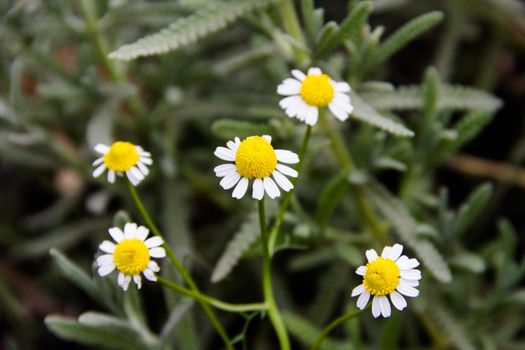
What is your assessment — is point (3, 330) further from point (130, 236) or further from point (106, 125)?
point (130, 236)

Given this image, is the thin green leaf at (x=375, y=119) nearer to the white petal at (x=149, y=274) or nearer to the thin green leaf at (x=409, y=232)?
the thin green leaf at (x=409, y=232)

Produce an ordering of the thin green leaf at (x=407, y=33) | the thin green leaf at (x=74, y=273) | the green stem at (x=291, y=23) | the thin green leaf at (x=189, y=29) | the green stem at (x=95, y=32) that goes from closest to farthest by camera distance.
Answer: the thin green leaf at (x=74, y=273) → the thin green leaf at (x=189, y=29) → the thin green leaf at (x=407, y=33) → the green stem at (x=291, y=23) → the green stem at (x=95, y=32)

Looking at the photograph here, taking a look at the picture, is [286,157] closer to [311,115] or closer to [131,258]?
[311,115]

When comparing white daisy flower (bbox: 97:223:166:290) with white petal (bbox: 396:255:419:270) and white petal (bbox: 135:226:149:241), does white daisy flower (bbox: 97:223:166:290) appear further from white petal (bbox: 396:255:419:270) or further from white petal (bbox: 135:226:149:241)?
white petal (bbox: 396:255:419:270)

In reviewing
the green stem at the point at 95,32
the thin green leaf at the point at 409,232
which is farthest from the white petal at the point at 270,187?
the green stem at the point at 95,32

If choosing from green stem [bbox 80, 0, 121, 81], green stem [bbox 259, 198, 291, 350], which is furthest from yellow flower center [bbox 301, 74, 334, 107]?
green stem [bbox 80, 0, 121, 81]

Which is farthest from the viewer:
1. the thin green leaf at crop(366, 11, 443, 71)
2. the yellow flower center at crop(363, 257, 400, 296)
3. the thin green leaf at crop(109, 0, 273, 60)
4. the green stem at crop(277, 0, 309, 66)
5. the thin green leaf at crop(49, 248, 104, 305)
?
the green stem at crop(277, 0, 309, 66)

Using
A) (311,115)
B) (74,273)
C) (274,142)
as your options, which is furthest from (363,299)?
(274,142)
